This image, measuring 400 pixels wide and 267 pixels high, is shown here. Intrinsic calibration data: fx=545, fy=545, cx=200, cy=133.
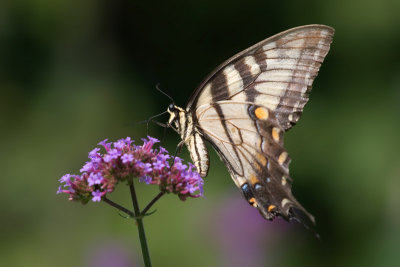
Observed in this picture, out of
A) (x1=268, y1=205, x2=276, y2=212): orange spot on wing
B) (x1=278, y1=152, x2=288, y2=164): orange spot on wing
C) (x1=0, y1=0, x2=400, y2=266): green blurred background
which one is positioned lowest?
(x1=268, y1=205, x2=276, y2=212): orange spot on wing

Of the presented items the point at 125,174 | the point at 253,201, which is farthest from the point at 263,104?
the point at 125,174

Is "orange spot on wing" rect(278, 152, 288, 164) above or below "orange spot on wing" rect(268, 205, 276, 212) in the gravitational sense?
above

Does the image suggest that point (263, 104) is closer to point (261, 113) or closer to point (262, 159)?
point (261, 113)

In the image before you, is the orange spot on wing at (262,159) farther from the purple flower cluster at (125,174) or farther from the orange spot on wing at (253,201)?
the purple flower cluster at (125,174)

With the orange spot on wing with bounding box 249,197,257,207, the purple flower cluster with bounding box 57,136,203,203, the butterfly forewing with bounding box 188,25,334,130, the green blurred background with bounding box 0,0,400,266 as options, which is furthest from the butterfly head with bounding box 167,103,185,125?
the green blurred background with bounding box 0,0,400,266

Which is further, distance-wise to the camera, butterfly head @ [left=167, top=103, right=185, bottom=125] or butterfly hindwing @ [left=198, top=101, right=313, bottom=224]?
butterfly head @ [left=167, top=103, right=185, bottom=125]

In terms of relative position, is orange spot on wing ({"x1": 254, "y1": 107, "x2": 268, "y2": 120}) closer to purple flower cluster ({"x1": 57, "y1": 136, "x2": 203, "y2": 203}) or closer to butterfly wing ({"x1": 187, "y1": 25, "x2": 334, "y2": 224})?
butterfly wing ({"x1": 187, "y1": 25, "x2": 334, "y2": 224})
